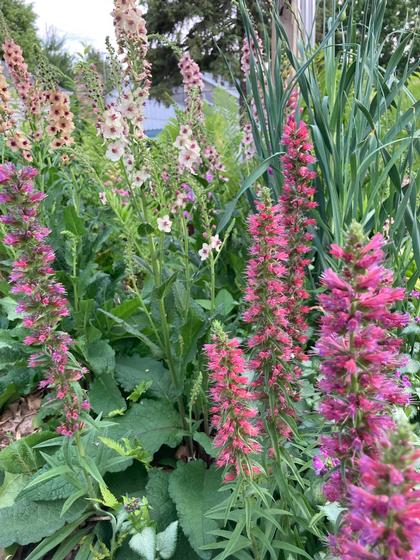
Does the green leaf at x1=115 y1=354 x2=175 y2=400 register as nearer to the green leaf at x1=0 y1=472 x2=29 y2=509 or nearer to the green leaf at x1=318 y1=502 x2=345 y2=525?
the green leaf at x1=0 y1=472 x2=29 y2=509

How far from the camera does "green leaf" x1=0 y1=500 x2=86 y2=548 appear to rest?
1.55 meters

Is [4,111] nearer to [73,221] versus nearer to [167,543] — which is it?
[73,221]

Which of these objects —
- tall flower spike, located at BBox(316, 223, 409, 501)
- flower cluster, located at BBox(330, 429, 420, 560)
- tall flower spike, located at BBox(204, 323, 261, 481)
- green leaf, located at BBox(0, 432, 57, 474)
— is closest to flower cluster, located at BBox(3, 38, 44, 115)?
green leaf, located at BBox(0, 432, 57, 474)

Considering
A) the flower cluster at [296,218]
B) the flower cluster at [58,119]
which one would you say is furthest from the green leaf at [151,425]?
the flower cluster at [58,119]

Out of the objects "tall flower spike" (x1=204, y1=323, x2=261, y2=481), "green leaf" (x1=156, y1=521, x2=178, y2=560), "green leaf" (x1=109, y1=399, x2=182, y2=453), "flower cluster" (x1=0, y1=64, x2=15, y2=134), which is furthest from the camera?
"flower cluster" (x1=0, y1=64, x2=15, y2=134)

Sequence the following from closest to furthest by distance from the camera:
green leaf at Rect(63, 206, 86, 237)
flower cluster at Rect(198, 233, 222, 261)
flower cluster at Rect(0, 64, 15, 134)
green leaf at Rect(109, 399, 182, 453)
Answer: green leaf at Rect(109, 399, 182, 453) → flower cluster at Rect(198, 233, 222, 261) → green leaf at Rect(63, 206, 86, 237) → flower cluster at Rect(0, 64, 15, 134)

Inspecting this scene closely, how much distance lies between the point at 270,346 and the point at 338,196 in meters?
0.93

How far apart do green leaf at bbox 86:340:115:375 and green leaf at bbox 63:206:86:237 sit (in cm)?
60

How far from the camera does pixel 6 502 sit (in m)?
1.69

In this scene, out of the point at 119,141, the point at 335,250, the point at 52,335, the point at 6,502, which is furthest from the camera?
the point at 119,141

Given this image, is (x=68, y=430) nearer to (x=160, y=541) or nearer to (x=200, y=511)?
(x=160, y=541)

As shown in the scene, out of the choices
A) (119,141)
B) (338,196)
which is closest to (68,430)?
(119,141)

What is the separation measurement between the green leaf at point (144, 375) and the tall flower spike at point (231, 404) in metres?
0.95

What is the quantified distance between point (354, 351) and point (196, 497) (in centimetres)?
106
